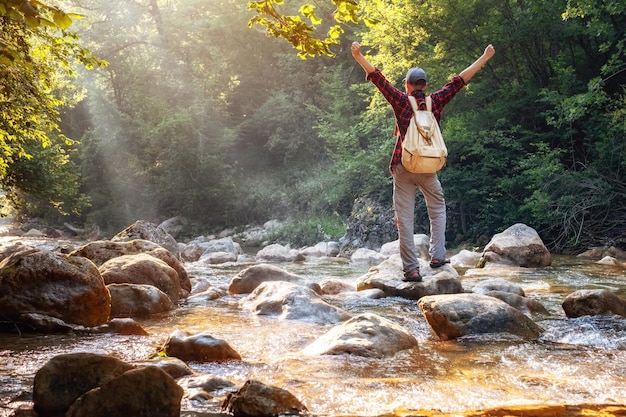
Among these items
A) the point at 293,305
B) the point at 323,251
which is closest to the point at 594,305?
the point at 293,305

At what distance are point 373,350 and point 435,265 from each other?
2.85m

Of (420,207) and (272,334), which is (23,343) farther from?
(420,207)

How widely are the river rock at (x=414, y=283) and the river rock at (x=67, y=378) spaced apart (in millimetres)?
3921

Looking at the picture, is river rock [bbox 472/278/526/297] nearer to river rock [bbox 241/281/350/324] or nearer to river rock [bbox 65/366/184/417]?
river rock [bbox 241/281/350/324]

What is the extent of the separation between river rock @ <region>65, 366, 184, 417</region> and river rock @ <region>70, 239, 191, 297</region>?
192 inches

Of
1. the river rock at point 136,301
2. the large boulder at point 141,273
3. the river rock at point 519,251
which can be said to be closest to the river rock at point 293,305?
the river rock at point 136,301

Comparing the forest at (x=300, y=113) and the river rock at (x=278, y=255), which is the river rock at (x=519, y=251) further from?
the river rock at (x=278, y=255)

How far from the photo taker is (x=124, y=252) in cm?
752

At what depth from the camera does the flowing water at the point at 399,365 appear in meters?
A: 2.70

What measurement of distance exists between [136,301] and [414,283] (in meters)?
2.95

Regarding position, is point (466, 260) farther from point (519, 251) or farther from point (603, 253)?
point (603, 253)

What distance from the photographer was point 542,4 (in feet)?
41.1

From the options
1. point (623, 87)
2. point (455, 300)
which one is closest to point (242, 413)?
point (455, 300)

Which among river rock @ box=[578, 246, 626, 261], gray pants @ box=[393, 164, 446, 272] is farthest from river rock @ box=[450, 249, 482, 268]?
→ gray pants @ box=[393, 164, 446, 272]
